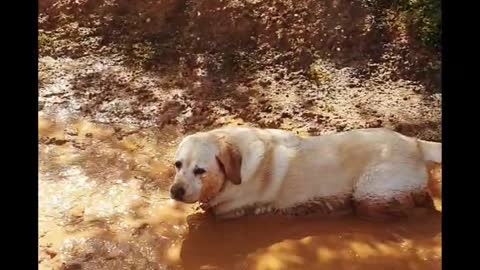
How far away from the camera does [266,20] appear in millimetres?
7758

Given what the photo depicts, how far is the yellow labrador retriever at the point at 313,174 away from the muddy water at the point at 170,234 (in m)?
0.13

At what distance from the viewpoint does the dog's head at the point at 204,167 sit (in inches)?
188

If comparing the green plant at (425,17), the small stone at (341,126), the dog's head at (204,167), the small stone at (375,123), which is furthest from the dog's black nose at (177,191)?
the green plant at (425,17)

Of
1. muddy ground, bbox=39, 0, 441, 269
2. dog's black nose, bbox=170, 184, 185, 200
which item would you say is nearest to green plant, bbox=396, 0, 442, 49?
muddy ground, bbox=39, 0, 441, 269

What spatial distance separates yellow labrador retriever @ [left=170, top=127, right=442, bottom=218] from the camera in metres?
4.95

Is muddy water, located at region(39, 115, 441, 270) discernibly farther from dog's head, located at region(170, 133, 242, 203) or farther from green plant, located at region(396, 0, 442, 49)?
green plant, located at region(396, 0, 442, 49)

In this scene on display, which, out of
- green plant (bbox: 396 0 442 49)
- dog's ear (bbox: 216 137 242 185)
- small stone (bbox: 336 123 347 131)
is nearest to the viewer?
dog's ear (bbox: 216 137 242 185)

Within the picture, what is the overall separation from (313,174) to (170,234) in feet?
3.71

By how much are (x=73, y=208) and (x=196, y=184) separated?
1.05m

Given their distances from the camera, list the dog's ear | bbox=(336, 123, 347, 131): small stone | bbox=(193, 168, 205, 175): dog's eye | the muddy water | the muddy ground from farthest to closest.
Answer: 1. bbox=(336, 123, 347, 131): small stone
2. the dog's ear
3. bbox=(193, 168, 205, 175): dog's eye
4. the muddy ground
5. the muddy water

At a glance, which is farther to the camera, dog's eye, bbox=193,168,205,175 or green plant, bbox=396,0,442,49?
green plant, bbox=396,0,442,49

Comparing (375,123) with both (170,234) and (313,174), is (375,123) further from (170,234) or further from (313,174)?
(170,234)

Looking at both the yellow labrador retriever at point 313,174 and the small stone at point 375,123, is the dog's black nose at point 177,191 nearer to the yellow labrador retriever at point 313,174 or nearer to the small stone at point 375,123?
the yellow labrador retriever at point 313,174

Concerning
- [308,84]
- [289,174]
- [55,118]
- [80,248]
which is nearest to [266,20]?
[308,84]
